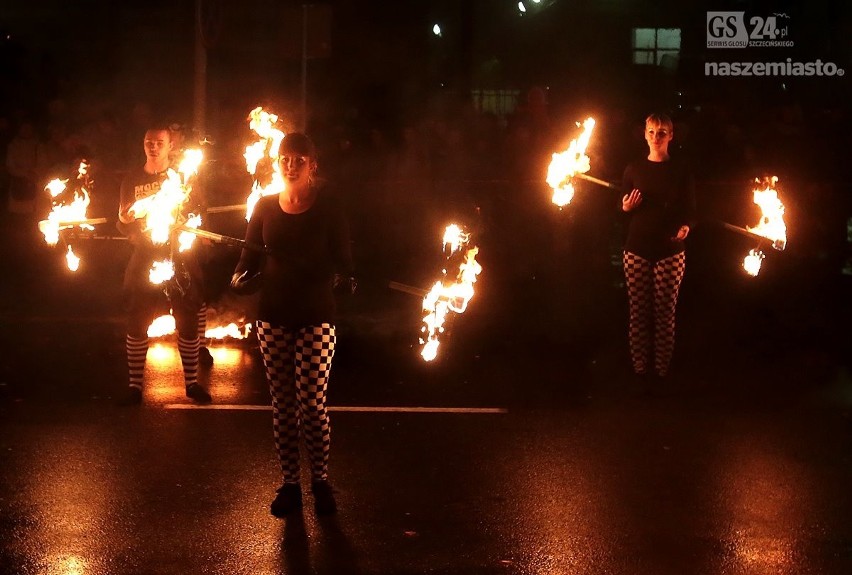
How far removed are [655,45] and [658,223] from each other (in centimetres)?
1459

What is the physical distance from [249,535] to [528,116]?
8.87m

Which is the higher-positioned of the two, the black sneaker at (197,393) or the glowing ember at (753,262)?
the glowing ember at (753,262)

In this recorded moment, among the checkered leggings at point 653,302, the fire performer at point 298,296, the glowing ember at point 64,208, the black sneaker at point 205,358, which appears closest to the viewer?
the fire performer at point 298,296

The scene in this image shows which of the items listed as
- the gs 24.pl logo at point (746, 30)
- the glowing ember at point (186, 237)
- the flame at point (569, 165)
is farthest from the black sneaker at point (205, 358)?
the gs 24.pl logo at point (746, 30)

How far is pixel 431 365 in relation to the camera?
9836 millimetres

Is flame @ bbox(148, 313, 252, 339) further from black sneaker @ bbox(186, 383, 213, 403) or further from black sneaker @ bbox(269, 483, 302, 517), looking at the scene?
black sneaker @ bbox(269, 483, 302, 517)

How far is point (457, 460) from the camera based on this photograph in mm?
6957

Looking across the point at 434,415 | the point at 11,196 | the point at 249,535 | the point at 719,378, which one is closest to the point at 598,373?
the point at 719,378

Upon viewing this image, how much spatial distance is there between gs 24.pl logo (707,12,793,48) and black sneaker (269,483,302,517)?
15926 millimetres

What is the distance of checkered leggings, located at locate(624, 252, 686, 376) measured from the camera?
8680mm

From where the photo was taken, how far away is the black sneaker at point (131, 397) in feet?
27.0

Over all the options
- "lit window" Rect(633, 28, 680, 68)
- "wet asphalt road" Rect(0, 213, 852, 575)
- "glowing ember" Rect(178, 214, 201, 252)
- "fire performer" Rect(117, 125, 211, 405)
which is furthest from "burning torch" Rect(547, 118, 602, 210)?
"lit window" Rect(633, 28, 680, 68)

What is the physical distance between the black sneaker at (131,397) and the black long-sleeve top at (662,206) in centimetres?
372

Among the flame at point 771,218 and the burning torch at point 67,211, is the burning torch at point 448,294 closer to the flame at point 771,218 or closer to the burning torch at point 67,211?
the burning torch at point 67,211
